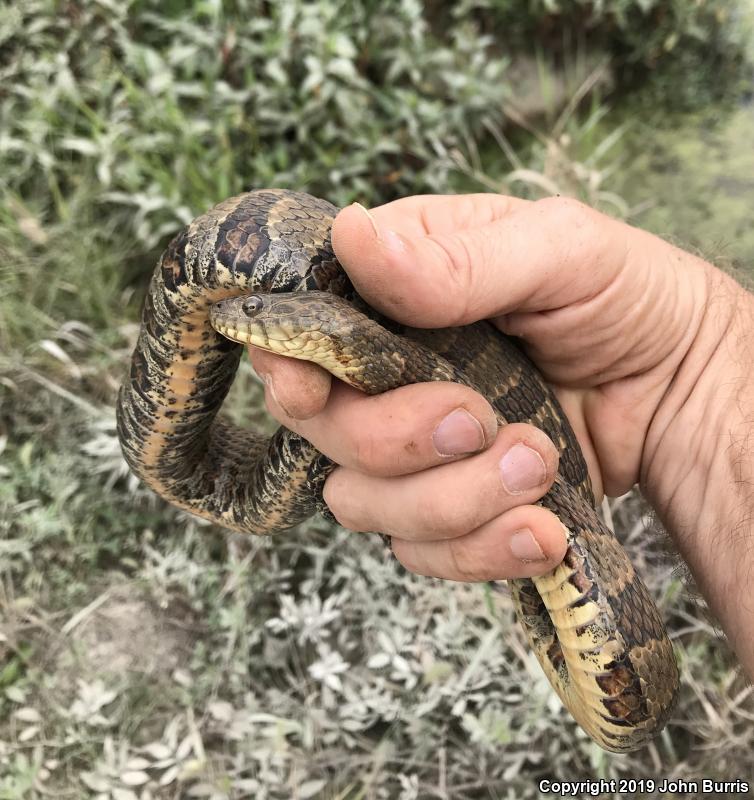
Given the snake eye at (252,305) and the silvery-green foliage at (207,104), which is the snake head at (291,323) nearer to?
the snake eye at (252,305)

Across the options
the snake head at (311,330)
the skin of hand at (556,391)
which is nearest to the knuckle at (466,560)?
the skin of hand at (556,391)

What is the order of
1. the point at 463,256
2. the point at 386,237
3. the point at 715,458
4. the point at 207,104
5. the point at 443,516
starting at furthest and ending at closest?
the point at 207,104, the point at 715,458, the point at 463,256, the point at 443,516, the point at 386,237

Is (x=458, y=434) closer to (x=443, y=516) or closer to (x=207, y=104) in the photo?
(x=443, y=516)

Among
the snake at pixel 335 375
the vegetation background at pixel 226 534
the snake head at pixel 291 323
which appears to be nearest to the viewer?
the snake head at pixel 291 323

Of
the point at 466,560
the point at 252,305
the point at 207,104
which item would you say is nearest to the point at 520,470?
the point at 466,560

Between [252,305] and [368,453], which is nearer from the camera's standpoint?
[252,305]

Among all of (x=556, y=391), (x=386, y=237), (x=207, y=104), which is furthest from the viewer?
(x=207, y=104)

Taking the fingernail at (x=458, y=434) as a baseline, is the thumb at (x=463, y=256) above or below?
above
